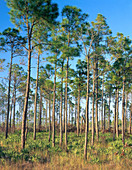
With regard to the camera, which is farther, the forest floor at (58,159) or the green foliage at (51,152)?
the green foliage at (51,152)

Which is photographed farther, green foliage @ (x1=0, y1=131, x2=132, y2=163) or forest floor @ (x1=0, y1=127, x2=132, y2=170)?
green foliage @ (x1=0, y1=131, x2=132, y2=163)

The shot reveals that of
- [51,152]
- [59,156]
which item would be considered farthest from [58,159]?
[51,152]

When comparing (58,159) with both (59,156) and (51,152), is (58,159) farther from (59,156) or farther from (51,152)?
(51,152)

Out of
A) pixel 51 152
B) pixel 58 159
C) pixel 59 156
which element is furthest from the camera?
pixel 51 152

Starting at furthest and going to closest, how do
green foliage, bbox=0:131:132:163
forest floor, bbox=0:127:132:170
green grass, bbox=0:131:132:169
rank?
green foliage, bbox=0:131:132:163
green grass, bbox=0:131:132:169
forest floor, bbox=0:127:132:170

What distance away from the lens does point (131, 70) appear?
73.1 feet

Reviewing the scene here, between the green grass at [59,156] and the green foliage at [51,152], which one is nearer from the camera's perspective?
the green grass at [59,156]

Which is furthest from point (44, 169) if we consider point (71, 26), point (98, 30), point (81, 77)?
Result: point (81, 77)

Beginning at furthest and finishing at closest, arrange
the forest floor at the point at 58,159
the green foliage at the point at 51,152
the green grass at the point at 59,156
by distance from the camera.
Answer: the green foliage at the point at 51,152, the green grass at the point at 59,156, the forest floor at the point at 58,159

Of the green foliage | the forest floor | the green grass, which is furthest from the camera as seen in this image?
the green foliage

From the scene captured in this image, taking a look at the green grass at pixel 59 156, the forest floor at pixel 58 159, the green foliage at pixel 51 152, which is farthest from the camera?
the green foliage at pixel 51 152

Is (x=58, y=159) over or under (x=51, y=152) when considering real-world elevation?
over

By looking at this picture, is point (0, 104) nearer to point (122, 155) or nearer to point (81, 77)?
point (81, 77)

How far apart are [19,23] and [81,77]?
1233 centimetres
